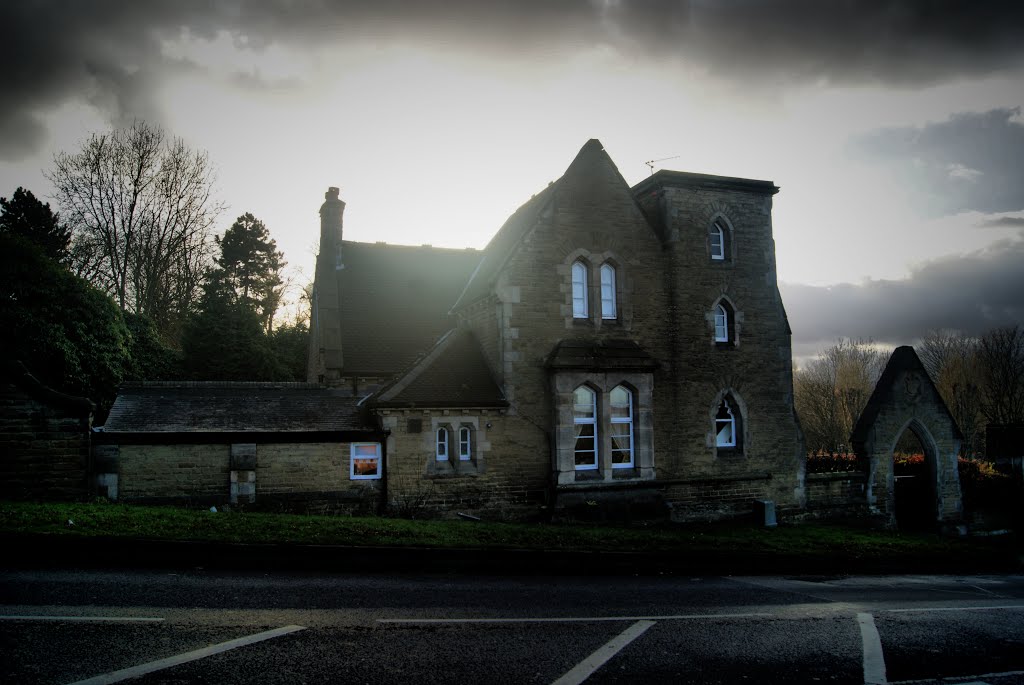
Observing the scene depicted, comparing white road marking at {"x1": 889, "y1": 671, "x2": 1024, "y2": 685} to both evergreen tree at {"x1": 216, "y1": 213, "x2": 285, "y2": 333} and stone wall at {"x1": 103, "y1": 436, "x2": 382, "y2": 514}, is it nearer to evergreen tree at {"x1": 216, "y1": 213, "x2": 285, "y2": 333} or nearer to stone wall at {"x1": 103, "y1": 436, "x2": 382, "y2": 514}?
stone wall at {"x1": 103, "y1": 436, "x2": 382, "y2": 514}

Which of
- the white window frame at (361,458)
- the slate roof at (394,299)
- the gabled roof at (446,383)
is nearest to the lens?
the white window frame at (361,458)

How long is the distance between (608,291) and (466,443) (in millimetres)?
6535

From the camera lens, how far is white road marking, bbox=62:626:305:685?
18.4 ft

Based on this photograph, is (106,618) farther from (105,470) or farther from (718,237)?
(718,237)

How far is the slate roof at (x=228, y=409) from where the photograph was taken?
1669cm

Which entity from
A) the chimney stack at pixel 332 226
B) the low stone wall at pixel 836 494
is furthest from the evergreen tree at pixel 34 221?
the low stone wall at pixel 836 494

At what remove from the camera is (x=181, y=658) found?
6.16 meters

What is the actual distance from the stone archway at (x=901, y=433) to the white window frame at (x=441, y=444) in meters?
14.2

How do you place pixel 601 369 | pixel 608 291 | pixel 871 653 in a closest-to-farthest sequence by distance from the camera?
pixel 871 653 < pixel 601 369 < pixel 608 291

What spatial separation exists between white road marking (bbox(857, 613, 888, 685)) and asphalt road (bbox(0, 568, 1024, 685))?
1.1 inches

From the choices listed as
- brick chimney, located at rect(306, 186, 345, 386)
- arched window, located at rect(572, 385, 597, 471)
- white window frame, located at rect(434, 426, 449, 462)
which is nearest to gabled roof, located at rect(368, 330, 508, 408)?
white window frame, located at rect(434, 426, 449, 462)

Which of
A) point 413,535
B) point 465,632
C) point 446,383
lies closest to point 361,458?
point 446,383

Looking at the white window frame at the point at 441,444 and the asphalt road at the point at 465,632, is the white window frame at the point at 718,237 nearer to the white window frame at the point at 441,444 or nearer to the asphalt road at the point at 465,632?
the white window frame at the point at 441,444

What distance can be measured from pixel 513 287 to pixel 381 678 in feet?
45.9
